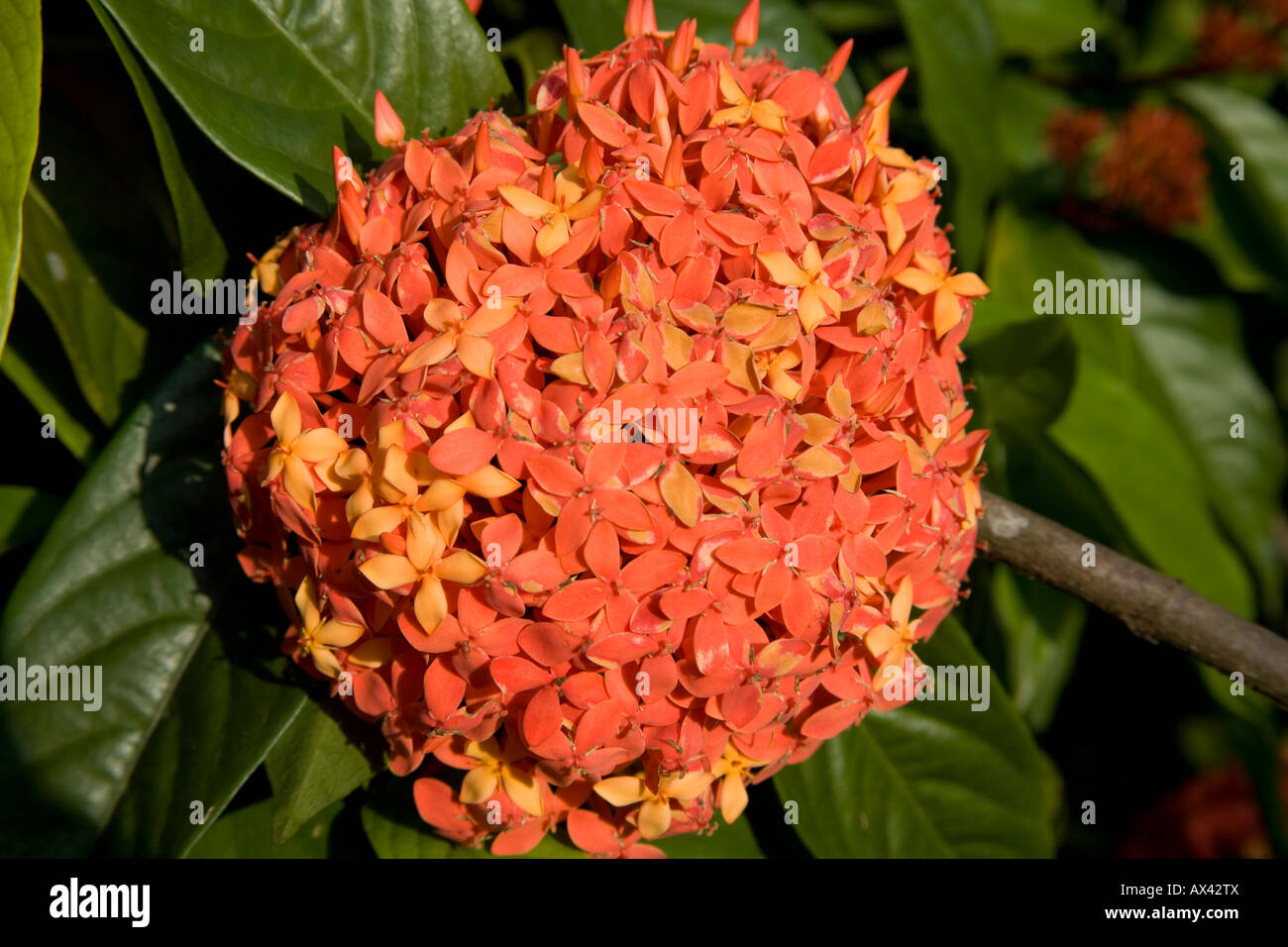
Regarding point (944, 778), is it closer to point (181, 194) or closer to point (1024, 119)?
point (181, 194)

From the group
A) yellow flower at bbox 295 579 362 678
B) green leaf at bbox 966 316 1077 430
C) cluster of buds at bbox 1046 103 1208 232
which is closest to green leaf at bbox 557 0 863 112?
green leaf at bbox 966 316 1077 430

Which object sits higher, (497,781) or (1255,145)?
(1255,145)

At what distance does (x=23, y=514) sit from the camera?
1.40m

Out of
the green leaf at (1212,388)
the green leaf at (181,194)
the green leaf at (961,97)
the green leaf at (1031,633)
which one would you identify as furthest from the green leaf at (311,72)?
the green leaf at (1212,388)

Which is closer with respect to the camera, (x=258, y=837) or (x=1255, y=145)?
(x=258, y=837)

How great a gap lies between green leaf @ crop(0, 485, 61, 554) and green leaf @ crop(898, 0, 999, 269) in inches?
59.5

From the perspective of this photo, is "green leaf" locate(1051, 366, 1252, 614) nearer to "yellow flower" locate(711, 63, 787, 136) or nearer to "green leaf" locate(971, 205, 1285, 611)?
"green leaf" locate(971, 205, 1285, 611)

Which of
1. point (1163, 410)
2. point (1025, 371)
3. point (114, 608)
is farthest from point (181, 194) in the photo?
point (1163, 410)

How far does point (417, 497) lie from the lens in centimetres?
94

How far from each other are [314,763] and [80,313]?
2.23ft

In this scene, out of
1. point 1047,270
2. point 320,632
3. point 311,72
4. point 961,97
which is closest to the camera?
point 320,632

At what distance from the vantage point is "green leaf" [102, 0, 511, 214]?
112 cm

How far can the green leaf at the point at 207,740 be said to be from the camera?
1119 mm
